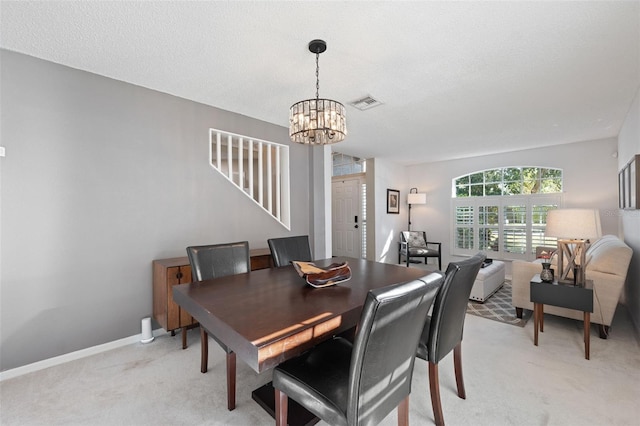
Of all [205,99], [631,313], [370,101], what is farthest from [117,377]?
[631,313]

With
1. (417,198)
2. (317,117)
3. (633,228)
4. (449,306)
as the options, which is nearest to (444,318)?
(449,306)

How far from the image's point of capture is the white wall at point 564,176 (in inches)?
169

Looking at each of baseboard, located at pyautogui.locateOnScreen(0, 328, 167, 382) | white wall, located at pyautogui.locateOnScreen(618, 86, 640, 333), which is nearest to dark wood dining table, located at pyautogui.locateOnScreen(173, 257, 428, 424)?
baseboard, located at pyautogui.locateOnScreen(0, 328, 167, 382)

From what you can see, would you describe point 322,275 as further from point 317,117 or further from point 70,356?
point 70,356

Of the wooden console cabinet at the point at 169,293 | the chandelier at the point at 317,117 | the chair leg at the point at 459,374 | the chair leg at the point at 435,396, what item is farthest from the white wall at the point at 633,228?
the wooden console cabinet at the point at 169,293

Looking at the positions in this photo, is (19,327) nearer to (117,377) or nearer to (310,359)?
(117,377)

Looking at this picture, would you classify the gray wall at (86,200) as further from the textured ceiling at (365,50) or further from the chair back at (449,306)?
the chair back at (449,306)

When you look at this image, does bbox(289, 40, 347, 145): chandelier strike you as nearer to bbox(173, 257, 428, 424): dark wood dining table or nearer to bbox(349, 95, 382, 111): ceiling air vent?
bbox(349, 95, 382, 111): ceiling air vent

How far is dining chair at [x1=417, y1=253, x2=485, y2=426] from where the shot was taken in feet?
4.96

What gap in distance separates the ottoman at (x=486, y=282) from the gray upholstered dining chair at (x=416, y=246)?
1478mm

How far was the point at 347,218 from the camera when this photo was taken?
653 centimetres

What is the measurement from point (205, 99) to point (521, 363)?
3774 mm

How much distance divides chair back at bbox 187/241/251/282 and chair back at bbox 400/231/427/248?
433 centimetres

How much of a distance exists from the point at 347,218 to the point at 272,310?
17.4 ft
